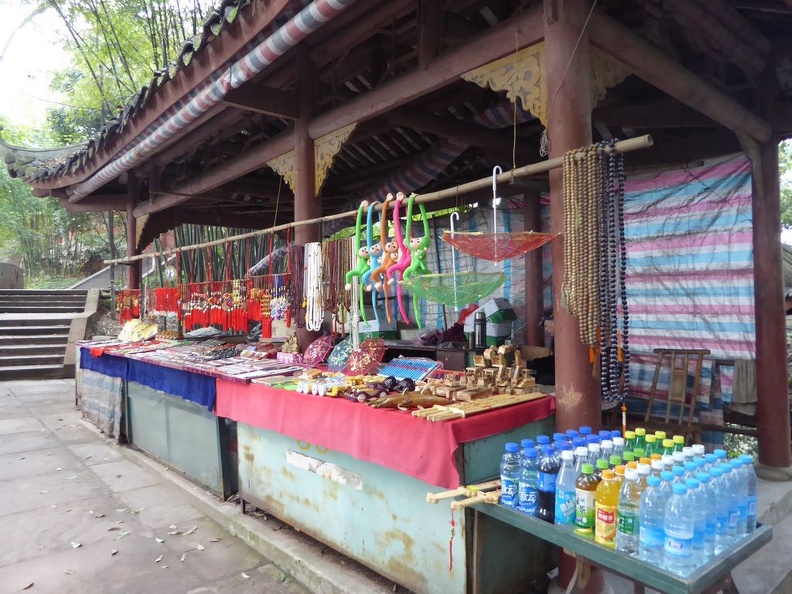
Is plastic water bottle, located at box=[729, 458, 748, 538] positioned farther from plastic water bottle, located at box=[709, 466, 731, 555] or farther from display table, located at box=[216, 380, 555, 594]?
display table, located at box=[216, 380, 555, 594]

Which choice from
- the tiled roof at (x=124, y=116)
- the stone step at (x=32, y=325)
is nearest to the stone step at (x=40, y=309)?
the stone step at (x=32, y=325)

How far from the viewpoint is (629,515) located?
194 cm

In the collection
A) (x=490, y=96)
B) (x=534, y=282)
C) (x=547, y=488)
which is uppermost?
(x=490, y=96)

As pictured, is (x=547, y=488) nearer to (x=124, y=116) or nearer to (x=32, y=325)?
(x=124, y=116)

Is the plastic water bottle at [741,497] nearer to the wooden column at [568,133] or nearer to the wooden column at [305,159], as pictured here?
the wooden column at [568,133]

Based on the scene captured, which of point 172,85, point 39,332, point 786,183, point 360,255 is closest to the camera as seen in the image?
point 360,255

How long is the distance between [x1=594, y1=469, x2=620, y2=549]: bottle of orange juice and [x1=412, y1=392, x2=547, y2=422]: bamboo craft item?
2.71 ft

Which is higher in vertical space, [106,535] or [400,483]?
[400,483]

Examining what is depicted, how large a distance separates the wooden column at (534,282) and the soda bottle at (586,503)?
4172 millimetres

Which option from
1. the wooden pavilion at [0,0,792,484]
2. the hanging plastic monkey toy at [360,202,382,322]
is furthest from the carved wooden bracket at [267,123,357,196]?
the hanging plastic monkey toy at [360,202,382,322]

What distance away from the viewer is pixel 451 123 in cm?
500

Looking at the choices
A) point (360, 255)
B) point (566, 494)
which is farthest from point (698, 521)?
point (360, 255)

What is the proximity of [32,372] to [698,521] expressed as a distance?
43.9ft

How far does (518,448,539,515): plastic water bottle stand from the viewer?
7.64 ft
